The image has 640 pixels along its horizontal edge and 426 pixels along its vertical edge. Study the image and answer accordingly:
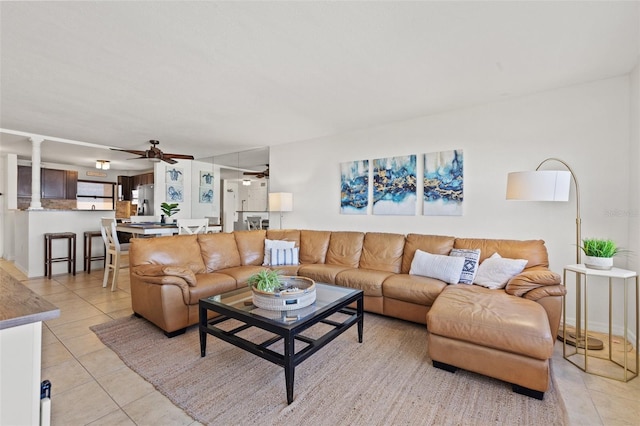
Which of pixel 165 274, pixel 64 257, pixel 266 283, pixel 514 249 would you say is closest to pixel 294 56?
pixel 266 283

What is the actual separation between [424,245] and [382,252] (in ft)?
1.72

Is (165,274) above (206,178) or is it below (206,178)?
below

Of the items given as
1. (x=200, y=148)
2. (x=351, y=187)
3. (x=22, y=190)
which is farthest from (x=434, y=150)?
(x=22, y=190)

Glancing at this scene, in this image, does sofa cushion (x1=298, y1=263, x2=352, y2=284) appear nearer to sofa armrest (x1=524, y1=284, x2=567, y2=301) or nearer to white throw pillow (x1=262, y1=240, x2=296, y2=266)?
white throw pillow (x1=262, y1=240, x2=296, y2=266)

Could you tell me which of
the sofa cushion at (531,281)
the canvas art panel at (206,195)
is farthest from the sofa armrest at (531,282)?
the canvas art panel at (206,195)

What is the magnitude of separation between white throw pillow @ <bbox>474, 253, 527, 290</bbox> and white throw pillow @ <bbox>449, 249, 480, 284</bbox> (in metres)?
0.05

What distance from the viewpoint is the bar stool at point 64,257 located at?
15.9ft

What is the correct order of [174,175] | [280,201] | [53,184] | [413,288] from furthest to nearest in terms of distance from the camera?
1. [53,184]
2. [174,175]
3. [280,201]
4. [413,288]

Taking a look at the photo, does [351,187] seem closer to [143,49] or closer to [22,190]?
[143,49]

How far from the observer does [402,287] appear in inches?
114

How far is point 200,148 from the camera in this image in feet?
19.3

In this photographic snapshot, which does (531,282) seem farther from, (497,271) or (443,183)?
(443,183)

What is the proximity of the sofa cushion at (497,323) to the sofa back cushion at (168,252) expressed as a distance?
2.58 metres

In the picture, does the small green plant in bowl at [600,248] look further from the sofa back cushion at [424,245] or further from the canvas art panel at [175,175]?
the canvas art panel at [175,175]
